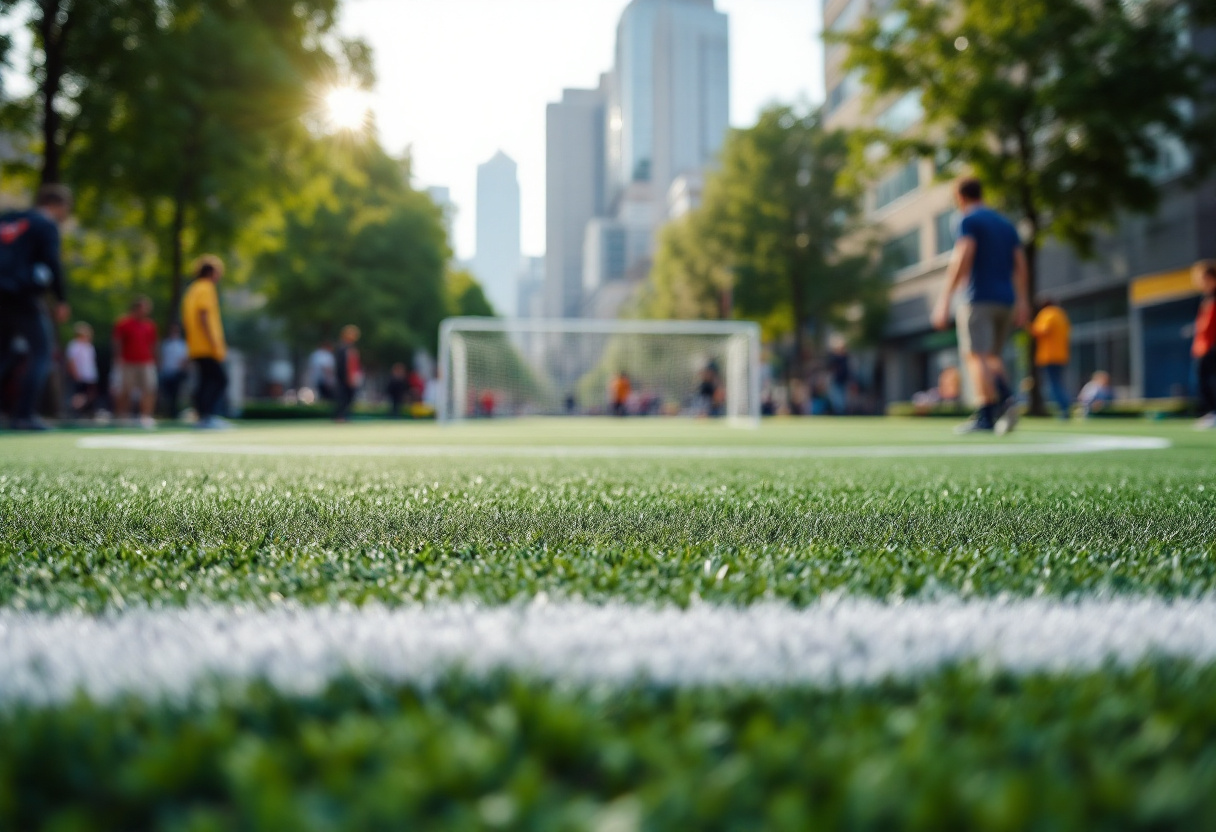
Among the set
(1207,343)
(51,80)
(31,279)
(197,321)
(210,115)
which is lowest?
(1207,343)

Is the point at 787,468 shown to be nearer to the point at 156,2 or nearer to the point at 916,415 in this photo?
the point at 156,2

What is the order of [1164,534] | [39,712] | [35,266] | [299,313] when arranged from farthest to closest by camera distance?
[299,313] → [35,266] → [1164,534] → [39,712]

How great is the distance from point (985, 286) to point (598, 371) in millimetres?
16524

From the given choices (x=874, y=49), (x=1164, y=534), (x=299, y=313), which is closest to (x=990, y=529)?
(x=1164, y=534)

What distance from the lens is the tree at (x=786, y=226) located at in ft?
113

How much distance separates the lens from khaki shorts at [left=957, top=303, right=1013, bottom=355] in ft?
26.4

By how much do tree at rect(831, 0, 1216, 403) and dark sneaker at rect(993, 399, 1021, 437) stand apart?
12617mm

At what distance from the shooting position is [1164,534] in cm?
210

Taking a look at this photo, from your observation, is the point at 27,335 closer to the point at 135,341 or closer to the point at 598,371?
the point at 135,341

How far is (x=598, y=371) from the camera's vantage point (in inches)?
950

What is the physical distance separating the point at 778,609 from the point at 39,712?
900 mm

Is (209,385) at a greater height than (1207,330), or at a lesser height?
lesser

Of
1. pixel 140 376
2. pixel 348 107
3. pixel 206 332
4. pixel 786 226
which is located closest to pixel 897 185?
pixel 786 226

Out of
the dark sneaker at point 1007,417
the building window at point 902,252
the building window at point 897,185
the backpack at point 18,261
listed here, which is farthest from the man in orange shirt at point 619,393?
the building window at point 897,185
